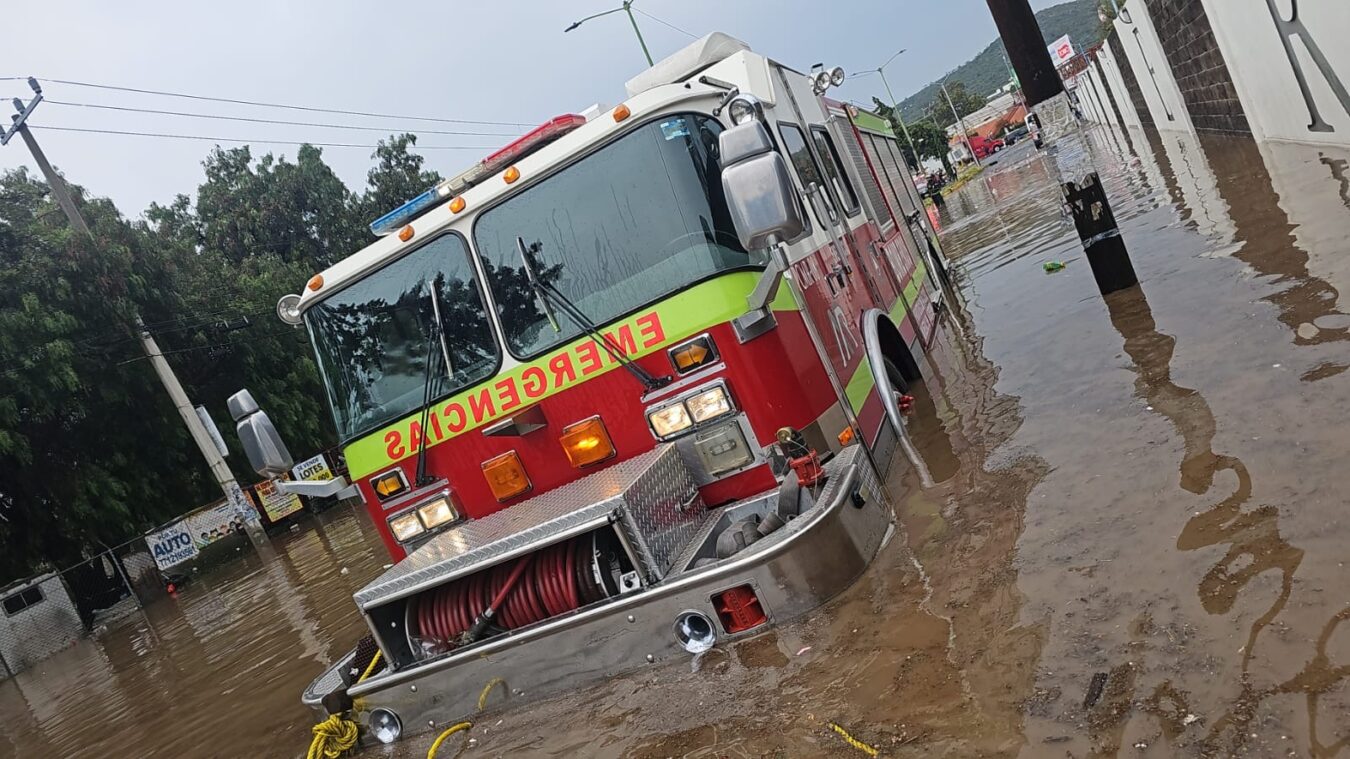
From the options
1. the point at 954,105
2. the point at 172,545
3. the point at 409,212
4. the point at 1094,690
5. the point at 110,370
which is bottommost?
the point at 1094,690

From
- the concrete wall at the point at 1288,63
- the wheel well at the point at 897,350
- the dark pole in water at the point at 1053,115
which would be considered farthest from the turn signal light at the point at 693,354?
the concrete wall at the point at 1288,63

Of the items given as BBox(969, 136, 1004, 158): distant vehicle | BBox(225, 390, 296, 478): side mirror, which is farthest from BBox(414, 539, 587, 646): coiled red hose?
BBox(969, 136, 1004, 158): distant vehicle

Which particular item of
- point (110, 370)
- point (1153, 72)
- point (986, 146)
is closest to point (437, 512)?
point (110, 370)

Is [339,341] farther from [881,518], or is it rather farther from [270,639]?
[270,639]

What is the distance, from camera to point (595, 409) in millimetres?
4863

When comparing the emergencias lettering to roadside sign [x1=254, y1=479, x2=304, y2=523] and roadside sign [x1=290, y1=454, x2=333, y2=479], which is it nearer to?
roadside sign [x1=254, y1=479, x2=304, y2=523]

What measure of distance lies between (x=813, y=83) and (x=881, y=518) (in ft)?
13.2

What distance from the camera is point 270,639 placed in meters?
9.69

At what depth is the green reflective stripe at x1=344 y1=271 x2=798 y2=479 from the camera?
453cm

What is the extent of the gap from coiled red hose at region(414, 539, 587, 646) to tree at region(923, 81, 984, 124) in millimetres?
99277

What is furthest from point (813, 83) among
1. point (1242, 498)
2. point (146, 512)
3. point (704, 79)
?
point (146, 512)

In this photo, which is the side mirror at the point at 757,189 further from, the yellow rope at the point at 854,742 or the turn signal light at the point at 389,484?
the turn signal light at the point at 389,484

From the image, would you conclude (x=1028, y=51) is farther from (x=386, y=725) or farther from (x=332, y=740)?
(x=332, y=740)

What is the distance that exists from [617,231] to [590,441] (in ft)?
3.27
